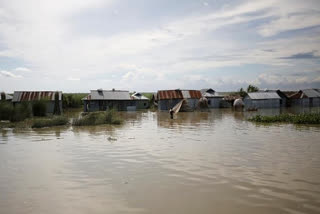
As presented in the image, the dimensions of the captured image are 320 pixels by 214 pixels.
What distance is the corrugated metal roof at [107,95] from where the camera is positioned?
125 feet

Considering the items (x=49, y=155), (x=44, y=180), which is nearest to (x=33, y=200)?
(x=44, y=180)

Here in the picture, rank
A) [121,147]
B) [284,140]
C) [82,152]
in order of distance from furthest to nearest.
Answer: [284,140]
[121,147]
[82,152]

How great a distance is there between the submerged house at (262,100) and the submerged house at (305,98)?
18.9 feet

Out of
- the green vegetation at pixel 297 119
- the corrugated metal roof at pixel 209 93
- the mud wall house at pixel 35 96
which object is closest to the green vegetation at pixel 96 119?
the green vegetation at pixel 297 119

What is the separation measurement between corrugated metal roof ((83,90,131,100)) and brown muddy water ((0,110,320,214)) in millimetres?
26076

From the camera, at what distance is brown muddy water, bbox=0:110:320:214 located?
549cm

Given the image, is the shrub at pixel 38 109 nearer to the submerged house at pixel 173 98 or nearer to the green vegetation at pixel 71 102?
the green vegetation at pixel 71 102

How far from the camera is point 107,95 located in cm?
3912

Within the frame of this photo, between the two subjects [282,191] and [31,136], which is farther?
[31,136]

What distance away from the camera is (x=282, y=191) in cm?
602

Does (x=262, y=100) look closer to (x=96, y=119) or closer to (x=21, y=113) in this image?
(x=96, y=119)

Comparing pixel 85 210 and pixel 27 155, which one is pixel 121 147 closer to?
pixel 27 155

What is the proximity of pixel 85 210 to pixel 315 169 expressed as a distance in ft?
19.7

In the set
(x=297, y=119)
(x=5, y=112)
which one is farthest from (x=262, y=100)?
(x=5, y=112)
